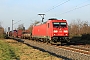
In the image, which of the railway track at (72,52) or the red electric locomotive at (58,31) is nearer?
the railway track at (72,52)

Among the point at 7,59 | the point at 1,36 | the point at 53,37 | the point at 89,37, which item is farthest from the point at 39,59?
the point at 1,36

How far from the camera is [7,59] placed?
13859 mm

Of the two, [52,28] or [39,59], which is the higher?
[52,28]

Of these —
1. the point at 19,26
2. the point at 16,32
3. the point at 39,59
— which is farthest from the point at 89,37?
the point at 19,26

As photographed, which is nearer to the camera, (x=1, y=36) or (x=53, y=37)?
(x=53, y=37)

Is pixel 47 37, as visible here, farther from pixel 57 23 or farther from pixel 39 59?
pixel 39 59

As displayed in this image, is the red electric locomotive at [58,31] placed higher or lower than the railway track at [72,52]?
higher

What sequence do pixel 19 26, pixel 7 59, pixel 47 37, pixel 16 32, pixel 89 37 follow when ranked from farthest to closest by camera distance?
pixel 19 26 → pixel 16 32 → pixel 89 37 → pixel 47 37 → pixel 7 59

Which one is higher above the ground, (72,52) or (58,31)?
(58,31)

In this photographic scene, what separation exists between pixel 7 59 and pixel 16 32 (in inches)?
2763

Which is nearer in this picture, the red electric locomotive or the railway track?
the railway track

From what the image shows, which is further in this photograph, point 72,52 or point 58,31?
point 58,31

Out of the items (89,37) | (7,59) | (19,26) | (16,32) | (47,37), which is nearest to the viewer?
(7,59)

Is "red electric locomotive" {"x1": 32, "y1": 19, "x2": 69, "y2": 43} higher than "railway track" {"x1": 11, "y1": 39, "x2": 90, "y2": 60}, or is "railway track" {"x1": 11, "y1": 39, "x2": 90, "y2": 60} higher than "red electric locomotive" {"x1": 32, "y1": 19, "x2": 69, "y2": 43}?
"red electric locomotive" {"x1": 32, "y1": 19, "x2": 69, "y2": 43}
